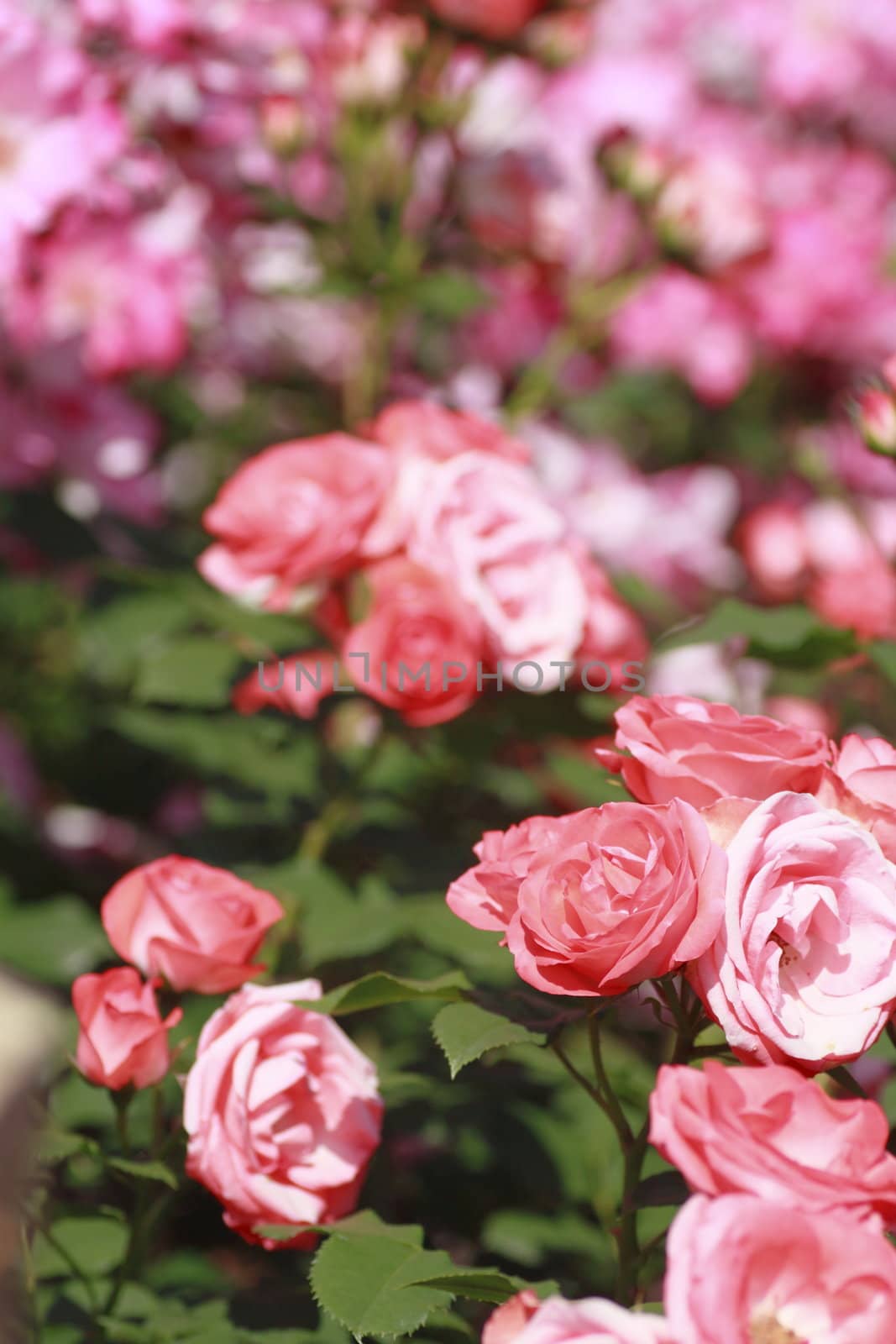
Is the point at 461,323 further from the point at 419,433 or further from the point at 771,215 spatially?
the point at 419,433

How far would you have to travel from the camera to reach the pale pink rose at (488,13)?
1.46 m

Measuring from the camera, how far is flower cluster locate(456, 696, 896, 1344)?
1.71 feet

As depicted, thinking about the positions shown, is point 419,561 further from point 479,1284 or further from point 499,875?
point 479,1284

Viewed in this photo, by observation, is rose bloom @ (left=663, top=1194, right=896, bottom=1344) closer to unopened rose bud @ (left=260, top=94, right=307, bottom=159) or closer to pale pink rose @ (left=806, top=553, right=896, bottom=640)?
pale pink rose @ (left=806, top=553, right=896, bottom=640)

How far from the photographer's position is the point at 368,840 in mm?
1236

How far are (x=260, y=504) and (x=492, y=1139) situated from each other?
0.56m

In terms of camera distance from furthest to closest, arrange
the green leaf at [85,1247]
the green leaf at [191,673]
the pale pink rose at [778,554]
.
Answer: the pale pink rose at [778,554], the green leaf at [191,673], the green leaf at [85,1247]

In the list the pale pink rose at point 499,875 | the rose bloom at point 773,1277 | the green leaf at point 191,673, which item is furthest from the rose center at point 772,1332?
the green leaf at point 191,673

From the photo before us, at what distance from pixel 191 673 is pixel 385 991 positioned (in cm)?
59

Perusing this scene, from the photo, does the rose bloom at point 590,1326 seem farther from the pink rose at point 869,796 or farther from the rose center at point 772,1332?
the pink rose at point 869,796

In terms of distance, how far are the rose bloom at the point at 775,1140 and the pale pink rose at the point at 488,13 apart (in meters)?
1.26

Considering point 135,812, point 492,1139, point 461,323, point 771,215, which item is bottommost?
point 135,812

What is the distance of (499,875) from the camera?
663 millimetres

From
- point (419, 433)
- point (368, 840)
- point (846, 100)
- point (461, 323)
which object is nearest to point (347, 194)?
point (461, 323)
